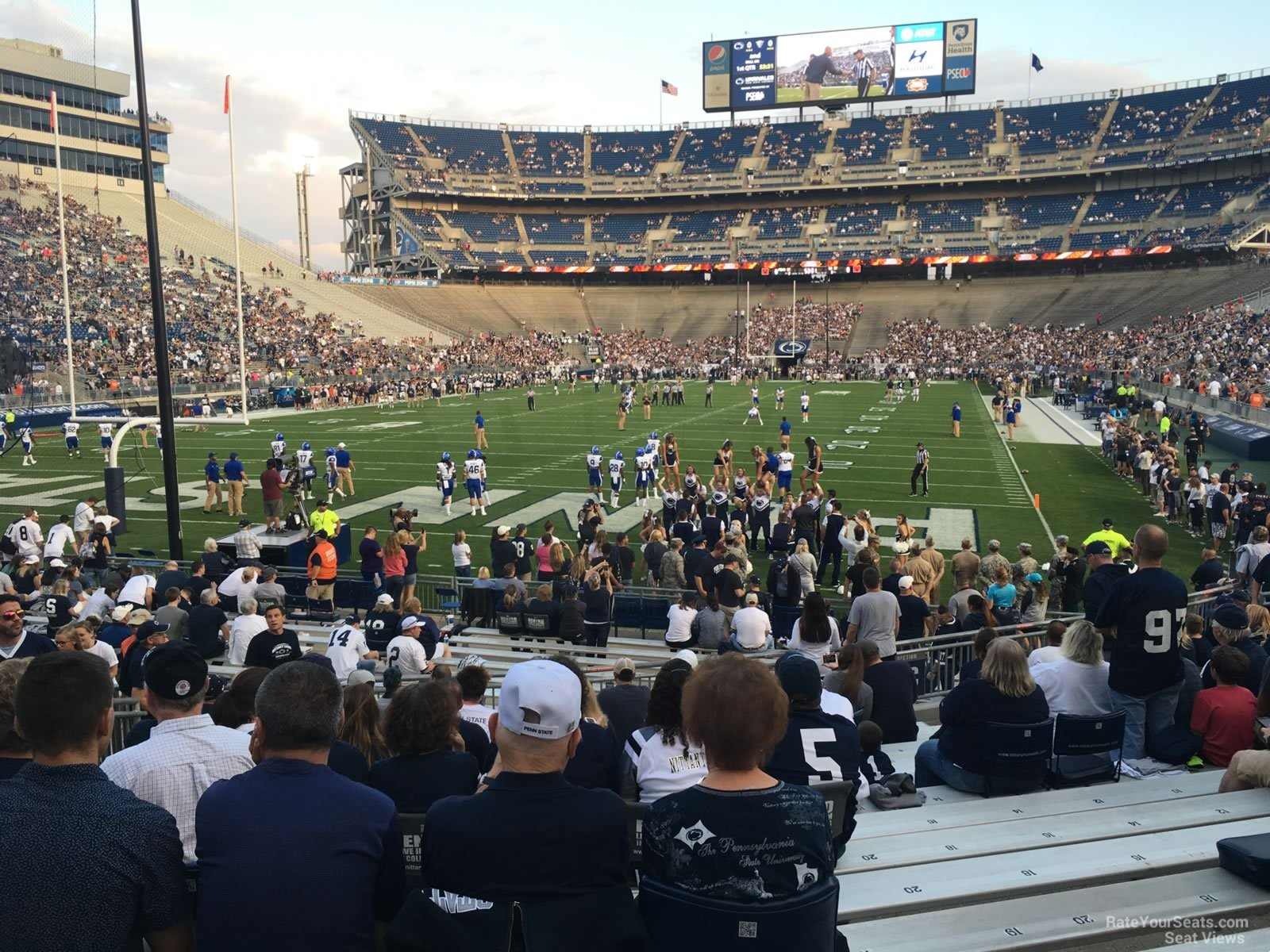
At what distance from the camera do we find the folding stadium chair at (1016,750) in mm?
5023

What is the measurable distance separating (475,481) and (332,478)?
440 centimetres

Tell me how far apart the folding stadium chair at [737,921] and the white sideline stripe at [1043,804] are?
2.18 meters

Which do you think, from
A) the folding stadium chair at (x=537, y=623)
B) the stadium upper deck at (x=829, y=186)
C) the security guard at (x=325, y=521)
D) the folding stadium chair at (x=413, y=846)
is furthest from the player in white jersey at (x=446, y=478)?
the stadium upper deck at (x=829, y=186)

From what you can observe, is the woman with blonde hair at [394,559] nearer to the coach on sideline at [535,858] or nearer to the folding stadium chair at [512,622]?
the folding stadium chair at [512,622]

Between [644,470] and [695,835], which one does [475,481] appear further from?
[695,835]

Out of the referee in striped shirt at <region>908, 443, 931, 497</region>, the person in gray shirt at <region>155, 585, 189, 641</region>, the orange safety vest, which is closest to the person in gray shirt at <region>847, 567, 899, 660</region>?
the person in gray shirt at <region>155, 585, 189, 641</region>

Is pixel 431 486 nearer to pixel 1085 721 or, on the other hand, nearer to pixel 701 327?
pixel 1085 721

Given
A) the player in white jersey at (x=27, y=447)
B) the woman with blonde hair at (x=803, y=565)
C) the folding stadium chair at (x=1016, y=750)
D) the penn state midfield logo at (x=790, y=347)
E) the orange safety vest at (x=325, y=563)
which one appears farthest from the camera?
the penn state midfield logo at (x=790, y=347)

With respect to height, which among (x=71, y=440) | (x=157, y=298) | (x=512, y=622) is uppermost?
(x=157, y=298)

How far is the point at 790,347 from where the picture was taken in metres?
66.6

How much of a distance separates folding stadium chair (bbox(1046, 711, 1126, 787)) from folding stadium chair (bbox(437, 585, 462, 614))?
28.6ft

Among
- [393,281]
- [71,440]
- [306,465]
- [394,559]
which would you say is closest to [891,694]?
[394,559]

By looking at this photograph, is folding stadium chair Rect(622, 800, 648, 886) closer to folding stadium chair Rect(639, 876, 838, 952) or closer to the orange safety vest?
folding stadium chair Rect(639, 876, 838, 952)

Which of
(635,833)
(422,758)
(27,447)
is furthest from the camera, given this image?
(27,447)
